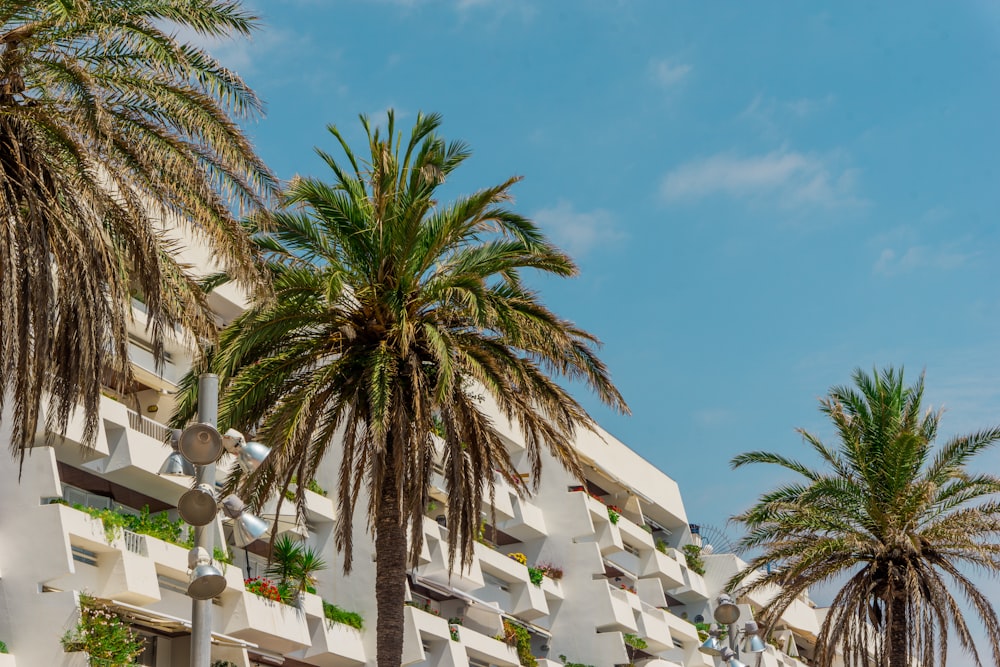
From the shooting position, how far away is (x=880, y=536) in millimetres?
34938

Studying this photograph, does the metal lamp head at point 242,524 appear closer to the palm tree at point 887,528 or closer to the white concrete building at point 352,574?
the white concrete building at point 352,574

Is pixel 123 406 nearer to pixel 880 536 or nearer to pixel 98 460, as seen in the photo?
pixel 98 460

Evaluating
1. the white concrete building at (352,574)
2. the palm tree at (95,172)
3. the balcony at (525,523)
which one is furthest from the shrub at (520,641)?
the palm tree at (95,172)

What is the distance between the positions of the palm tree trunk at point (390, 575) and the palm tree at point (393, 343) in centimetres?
2

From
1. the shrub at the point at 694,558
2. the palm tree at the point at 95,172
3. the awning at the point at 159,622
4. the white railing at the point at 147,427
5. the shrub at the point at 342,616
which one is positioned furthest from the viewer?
the shrub at the point at 694,558

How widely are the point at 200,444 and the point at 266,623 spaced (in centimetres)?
2076

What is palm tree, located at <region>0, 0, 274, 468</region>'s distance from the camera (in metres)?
16.4

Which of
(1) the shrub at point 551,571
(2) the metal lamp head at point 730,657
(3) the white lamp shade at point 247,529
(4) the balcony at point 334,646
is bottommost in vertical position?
(3) the white lamp shade at point 247,529

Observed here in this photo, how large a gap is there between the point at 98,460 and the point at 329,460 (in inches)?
406

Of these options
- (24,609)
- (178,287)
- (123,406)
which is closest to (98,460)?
(123,406)

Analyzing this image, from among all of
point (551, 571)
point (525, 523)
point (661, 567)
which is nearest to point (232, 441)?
point (525, 523)

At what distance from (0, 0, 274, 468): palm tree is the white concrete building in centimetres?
235

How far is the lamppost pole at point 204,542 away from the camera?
13836 millimetres

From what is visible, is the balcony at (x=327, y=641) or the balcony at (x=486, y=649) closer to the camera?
the balcony at (x=327, y=641)
